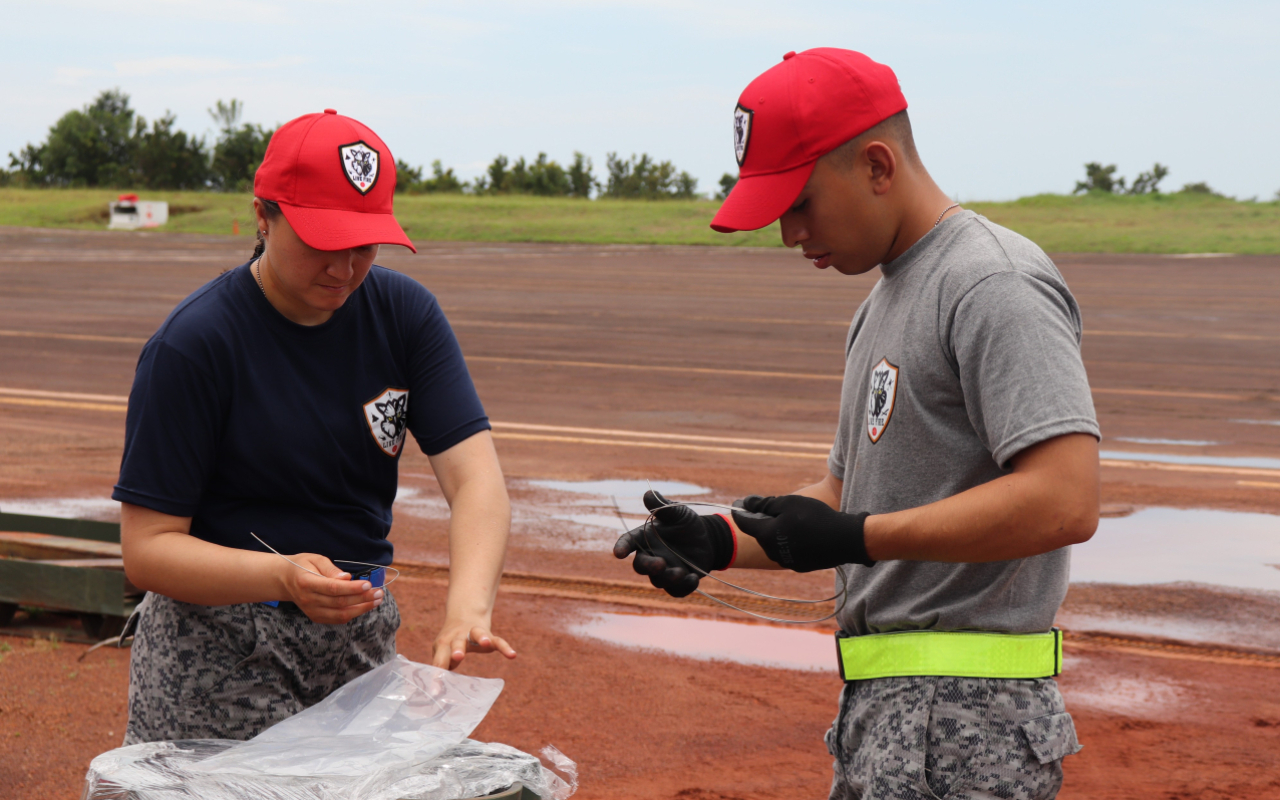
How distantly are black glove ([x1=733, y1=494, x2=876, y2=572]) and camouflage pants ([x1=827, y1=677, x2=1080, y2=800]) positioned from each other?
0.29 meters

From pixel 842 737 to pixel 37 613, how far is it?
4846 millimetres

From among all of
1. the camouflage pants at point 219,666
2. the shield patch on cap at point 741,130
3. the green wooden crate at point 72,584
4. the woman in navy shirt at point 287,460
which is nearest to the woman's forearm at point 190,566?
the woman in navy shirt at point 287,460

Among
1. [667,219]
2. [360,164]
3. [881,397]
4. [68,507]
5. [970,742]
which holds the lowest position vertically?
[68,507]

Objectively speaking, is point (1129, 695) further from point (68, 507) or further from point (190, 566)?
point (68, 507)

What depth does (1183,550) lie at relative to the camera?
7223 mm

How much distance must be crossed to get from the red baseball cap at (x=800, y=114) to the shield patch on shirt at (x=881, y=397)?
13.7 inches

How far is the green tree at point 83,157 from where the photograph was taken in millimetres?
66938

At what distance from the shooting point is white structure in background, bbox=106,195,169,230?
47.7 metres

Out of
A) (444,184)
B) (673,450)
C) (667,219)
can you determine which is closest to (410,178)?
(444,184)

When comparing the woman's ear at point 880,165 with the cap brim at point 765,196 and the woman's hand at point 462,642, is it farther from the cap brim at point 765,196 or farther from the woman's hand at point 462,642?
the woman's hand at point 462,642

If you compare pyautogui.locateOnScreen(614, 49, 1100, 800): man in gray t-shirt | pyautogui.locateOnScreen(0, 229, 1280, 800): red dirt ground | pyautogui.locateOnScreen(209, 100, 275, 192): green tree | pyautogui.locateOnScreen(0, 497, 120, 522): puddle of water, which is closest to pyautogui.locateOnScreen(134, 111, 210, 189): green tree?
pyautogui.locateOnScreen(209, 100, 275, 192): green tree

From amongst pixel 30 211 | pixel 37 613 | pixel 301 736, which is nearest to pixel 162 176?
pixel 30 211

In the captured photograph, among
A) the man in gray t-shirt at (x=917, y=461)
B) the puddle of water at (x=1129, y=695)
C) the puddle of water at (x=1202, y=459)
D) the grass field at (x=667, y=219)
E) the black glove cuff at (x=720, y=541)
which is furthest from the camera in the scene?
the grass field at (x=667, y=219)

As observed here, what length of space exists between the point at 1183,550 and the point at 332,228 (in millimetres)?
6441
